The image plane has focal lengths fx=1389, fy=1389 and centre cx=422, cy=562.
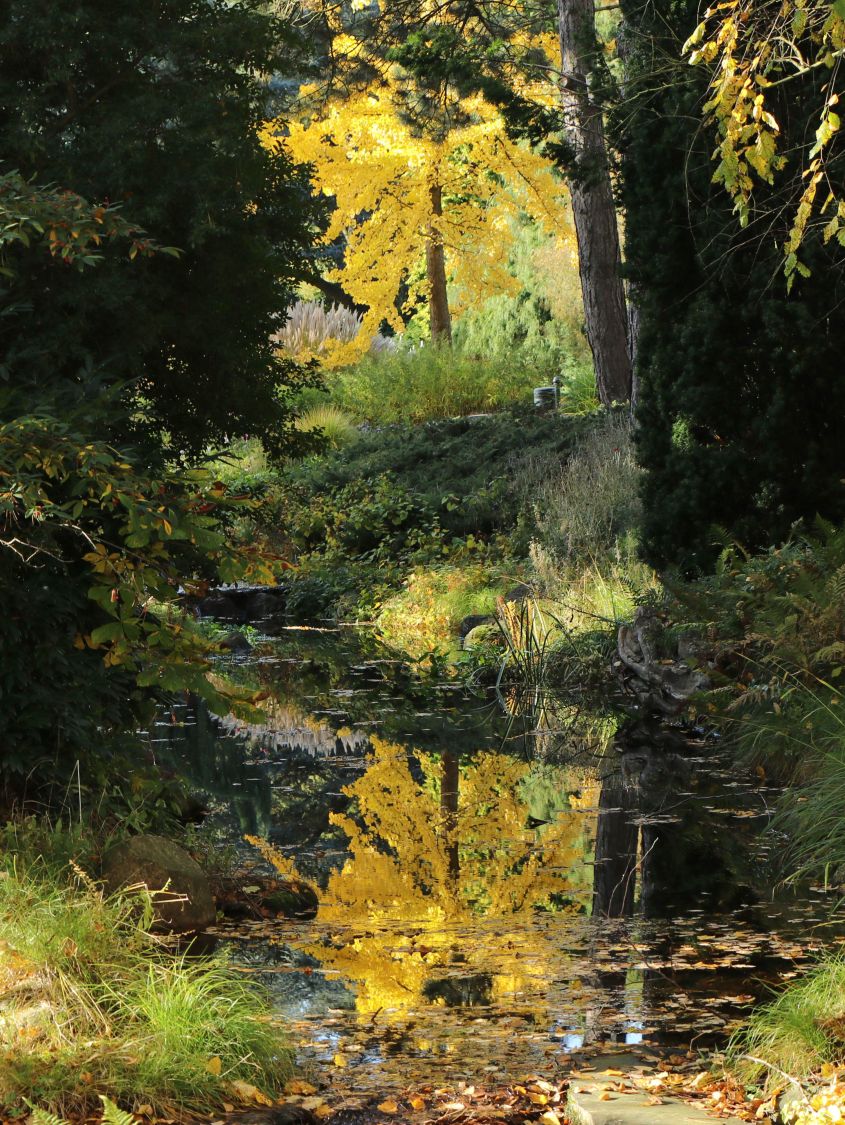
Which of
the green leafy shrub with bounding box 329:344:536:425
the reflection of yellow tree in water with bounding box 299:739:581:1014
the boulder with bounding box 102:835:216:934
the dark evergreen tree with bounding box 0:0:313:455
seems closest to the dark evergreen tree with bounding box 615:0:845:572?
the reflection of yellow tree in water with bounding box 299:739:581:1014

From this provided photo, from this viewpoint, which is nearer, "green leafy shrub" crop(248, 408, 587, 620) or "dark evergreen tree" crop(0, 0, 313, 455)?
"dark evergreen tree" crop(0, 0, 313, 455)

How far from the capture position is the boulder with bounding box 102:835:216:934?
16.5ft

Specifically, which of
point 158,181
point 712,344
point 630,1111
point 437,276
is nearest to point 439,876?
point 630,1111

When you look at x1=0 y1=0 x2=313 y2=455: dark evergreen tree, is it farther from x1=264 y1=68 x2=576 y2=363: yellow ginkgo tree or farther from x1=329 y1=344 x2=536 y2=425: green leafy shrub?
x1=329 y1=344 x2=536 y2=425: green leafy shrub

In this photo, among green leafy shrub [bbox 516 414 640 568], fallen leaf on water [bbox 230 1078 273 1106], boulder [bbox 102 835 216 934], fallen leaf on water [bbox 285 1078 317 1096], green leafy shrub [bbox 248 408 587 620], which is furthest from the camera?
green leafy shrub [bbox 248 408 587 620]

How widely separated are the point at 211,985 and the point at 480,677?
7.14 metres

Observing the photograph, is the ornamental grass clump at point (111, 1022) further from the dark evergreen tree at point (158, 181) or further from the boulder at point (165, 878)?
the dark evergreen tree at point (158, 181)

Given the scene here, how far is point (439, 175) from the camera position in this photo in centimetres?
2212

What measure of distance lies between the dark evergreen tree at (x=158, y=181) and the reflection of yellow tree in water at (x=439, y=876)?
2.18 meters

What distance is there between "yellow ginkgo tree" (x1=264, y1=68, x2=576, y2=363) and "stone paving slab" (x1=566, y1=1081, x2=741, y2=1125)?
17388 millimetres

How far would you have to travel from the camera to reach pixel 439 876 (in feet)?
19.5

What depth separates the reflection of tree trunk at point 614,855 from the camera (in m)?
5.49

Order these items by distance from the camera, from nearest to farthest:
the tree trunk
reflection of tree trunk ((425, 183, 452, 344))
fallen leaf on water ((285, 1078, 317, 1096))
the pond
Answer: fallen leaf on water ((285, 1078, 317, 1096)) → the pond → the tree trunk → reflection of tree trunk ((425, 183, 452, 344))

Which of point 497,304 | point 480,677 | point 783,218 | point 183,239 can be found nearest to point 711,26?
point 783,218
